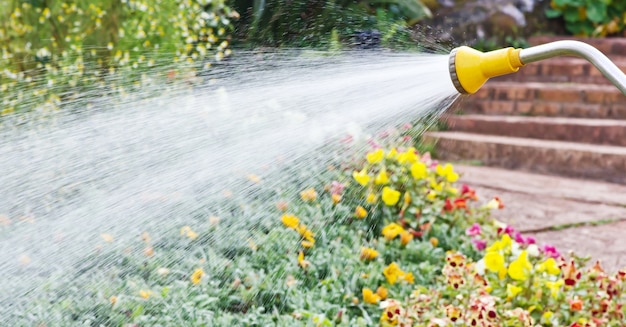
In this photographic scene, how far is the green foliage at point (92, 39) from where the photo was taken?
4.02m

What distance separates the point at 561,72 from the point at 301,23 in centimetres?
226

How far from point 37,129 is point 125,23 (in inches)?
35.6

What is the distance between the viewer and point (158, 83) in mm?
3832

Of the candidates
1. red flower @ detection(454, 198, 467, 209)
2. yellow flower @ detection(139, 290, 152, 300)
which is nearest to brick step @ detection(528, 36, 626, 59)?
red flower @ detection(454, 198, 467, 209)

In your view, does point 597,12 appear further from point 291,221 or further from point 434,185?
point 291,221

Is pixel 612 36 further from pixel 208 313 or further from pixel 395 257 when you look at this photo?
pixel 208 313

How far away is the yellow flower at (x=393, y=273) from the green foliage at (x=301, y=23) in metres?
1.56

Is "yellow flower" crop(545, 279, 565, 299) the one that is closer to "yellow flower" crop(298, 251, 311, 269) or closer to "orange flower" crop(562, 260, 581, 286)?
"orange flower" crop(562, 260, 581, 286)

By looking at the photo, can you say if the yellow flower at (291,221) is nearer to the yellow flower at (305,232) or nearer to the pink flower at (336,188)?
the yellow flower at (305,232)

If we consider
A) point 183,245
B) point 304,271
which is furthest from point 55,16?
point 304,271

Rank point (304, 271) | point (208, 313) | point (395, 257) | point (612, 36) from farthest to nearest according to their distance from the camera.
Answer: point (612, 36) → point (395, 257) → point (304, 271) → point (208, 313)

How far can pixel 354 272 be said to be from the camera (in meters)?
2.44

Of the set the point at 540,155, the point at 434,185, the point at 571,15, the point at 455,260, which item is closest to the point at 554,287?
the point at 455,260

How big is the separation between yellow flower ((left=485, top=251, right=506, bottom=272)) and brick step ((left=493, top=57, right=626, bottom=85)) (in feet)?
11.3
